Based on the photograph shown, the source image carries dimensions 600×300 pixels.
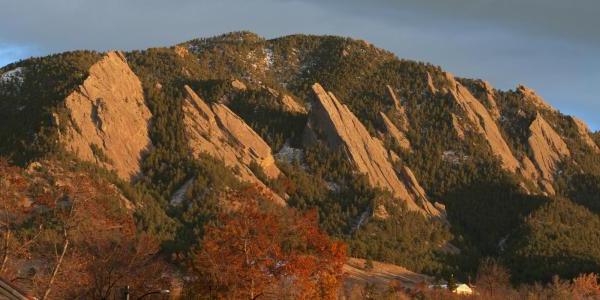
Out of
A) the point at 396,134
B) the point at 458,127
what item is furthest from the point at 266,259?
the point at 458,127

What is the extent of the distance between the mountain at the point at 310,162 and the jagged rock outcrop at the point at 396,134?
1.34 ft

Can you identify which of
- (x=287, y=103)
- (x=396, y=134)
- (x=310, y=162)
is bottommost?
(x=310, y=162)

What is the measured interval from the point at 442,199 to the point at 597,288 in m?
54.9

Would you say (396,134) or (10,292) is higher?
(396,134)

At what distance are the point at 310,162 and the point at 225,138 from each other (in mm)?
17960

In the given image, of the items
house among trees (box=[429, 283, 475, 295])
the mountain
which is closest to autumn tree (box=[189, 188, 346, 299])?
the mountain

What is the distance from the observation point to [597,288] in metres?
127

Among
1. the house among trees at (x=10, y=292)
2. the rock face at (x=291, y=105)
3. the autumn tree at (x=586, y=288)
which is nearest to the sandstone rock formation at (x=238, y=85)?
the rock face at (x=291, y=105)

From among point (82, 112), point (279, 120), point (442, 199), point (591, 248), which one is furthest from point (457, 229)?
point (82, 112)

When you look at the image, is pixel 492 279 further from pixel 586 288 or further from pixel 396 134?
pixel 396 134

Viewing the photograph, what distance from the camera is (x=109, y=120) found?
484 feet

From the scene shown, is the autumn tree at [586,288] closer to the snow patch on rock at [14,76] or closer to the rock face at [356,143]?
the rock face at [356,143]

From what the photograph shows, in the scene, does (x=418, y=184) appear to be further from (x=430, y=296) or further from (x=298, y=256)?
(x=298, y=256)

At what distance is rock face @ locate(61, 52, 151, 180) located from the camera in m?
141
